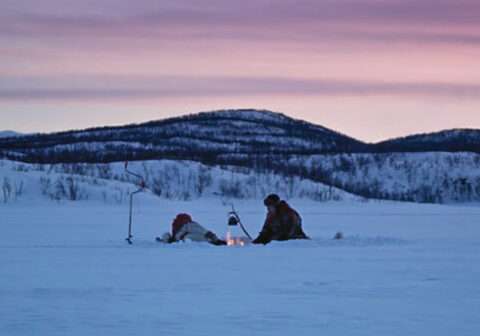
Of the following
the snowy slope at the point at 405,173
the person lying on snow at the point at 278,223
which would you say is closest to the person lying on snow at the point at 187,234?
the person lying on snow at the point at 278,223

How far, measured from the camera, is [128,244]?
1677 centimetres

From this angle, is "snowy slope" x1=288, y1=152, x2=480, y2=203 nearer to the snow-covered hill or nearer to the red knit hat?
the snow-covered hill

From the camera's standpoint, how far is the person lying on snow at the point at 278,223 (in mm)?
17406

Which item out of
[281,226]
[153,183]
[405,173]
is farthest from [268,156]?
[281,226]

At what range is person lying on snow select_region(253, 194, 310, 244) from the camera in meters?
17.4

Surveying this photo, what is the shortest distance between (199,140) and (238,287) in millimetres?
133059

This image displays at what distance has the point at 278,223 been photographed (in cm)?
1759

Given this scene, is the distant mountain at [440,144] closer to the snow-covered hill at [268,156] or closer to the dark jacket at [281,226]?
the snow-covered hill at [268,156]

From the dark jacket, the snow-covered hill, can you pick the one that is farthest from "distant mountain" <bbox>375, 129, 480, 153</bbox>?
the dark jacket

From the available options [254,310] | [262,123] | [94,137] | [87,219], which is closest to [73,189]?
[87,219]

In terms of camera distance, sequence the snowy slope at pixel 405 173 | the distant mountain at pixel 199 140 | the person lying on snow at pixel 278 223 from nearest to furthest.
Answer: the person lying on snow at pixel 278 223, the snowy slope at pixel 405 173, the distant mountain at pixel 199 140

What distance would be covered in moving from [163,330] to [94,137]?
132143mm

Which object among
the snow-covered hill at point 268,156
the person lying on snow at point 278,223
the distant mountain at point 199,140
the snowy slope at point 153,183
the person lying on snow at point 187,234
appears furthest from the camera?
the distant mountain at point 199,140

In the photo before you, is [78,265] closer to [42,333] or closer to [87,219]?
[42,333]
